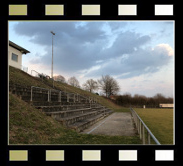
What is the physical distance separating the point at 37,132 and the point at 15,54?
722 inches

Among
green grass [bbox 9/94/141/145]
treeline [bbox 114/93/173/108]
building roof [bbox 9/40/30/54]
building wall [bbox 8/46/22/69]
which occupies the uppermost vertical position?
building roof [bbox 9/40/30/54]

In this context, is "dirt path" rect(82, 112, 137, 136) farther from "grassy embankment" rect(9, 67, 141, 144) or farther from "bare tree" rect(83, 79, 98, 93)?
"bare tree" rect(83, 79, 98, 93)

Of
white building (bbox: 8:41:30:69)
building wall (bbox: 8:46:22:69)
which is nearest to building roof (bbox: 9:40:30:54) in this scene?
white building (bbox: 8:41:30:69)

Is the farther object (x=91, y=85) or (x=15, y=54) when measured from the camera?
(x=91, y=85)

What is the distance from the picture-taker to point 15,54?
70.8 feet

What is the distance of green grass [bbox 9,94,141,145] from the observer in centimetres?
514

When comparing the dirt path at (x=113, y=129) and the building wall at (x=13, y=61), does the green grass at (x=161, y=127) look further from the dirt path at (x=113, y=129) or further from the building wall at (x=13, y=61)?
the building wall at (x=13, y=61)

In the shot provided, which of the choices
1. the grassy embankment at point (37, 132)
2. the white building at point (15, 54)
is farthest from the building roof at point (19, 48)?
the grassy embankment at point (37, 132)

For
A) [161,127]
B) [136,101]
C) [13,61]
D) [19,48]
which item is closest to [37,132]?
[161,127]

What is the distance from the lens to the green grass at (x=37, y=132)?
16.9 feet

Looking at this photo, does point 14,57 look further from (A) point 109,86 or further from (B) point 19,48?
(A) point 109,86

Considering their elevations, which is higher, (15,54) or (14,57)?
(15,54)

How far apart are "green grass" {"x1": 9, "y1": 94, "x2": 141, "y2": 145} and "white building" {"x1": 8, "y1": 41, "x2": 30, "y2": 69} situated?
49.4ft
